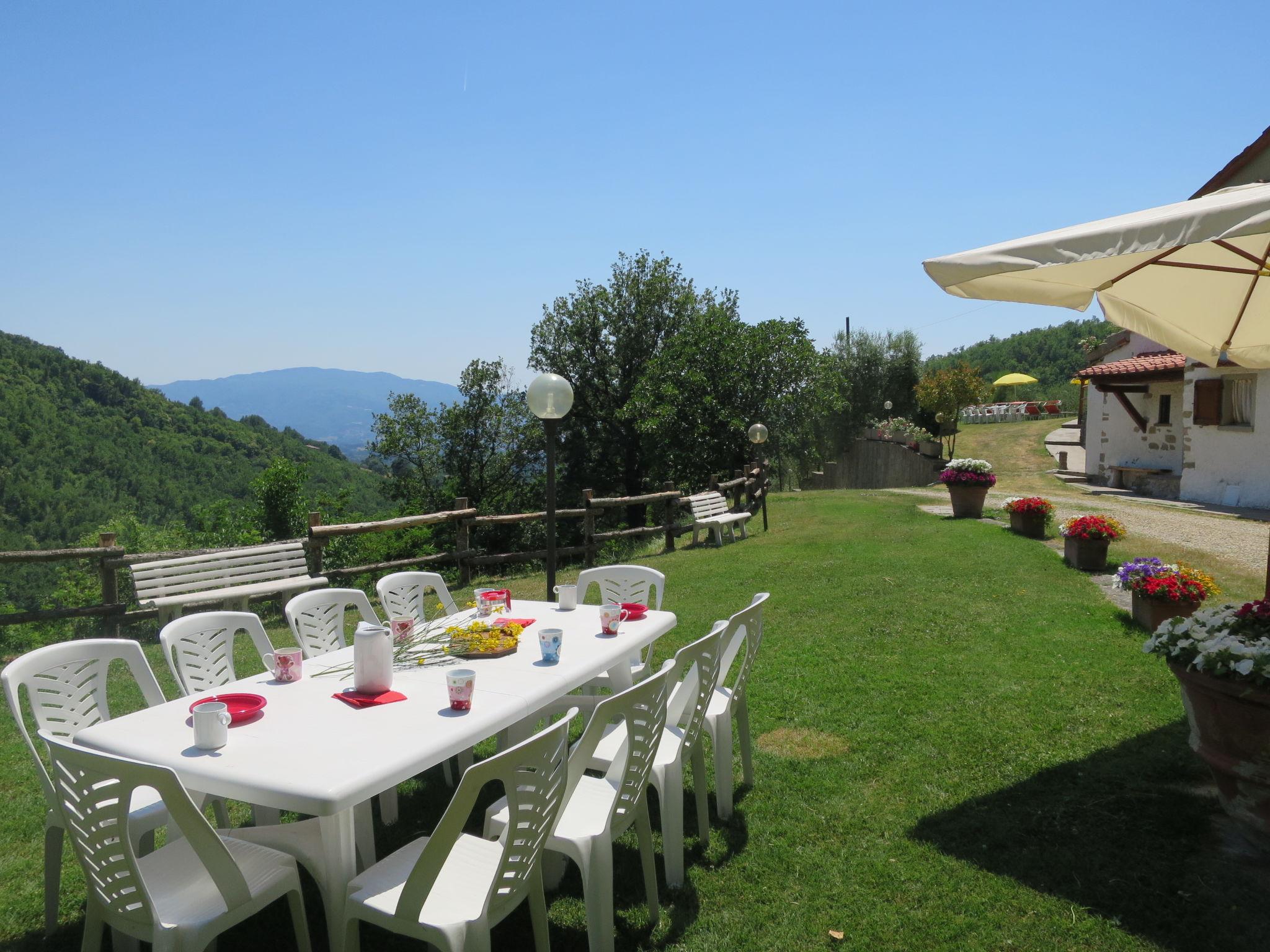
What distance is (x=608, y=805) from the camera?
271cm

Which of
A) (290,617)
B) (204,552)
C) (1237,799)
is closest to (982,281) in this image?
(1237,799)

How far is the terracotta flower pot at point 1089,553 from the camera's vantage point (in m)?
7.87

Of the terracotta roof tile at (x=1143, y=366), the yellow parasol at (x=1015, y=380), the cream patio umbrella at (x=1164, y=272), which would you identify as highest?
the yellow parasol at (x=1015, y=380)

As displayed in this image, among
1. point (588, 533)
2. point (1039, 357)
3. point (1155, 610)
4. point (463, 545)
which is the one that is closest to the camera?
point (1155, 610)

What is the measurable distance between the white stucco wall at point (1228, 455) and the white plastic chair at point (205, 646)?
40.9ft

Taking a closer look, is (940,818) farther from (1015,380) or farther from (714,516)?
(1015,380)

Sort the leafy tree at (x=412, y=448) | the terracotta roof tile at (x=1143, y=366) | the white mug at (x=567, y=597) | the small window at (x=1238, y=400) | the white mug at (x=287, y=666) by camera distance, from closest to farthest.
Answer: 1. the white mug at (x=287, y=666)
2. the white mug at (x=567, y=597)
3. the small window at (x=1238, y=400)
4. the terracotta roof tile at (x=1143, y=366)
5. the leafy tree at (x=412, y=448)

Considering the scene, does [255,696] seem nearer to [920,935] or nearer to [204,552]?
[920,935]

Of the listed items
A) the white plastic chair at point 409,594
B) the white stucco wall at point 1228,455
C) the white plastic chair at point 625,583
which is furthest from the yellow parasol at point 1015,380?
the white plastic chair at point 409,594

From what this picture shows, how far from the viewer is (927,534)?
10359mm

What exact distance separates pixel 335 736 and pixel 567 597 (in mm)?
1909

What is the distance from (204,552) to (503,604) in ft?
15.3

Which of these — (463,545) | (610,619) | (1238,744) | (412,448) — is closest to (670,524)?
(463,545)

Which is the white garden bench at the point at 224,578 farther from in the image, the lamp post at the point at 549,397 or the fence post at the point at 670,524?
the fence post at the point at 670,524
